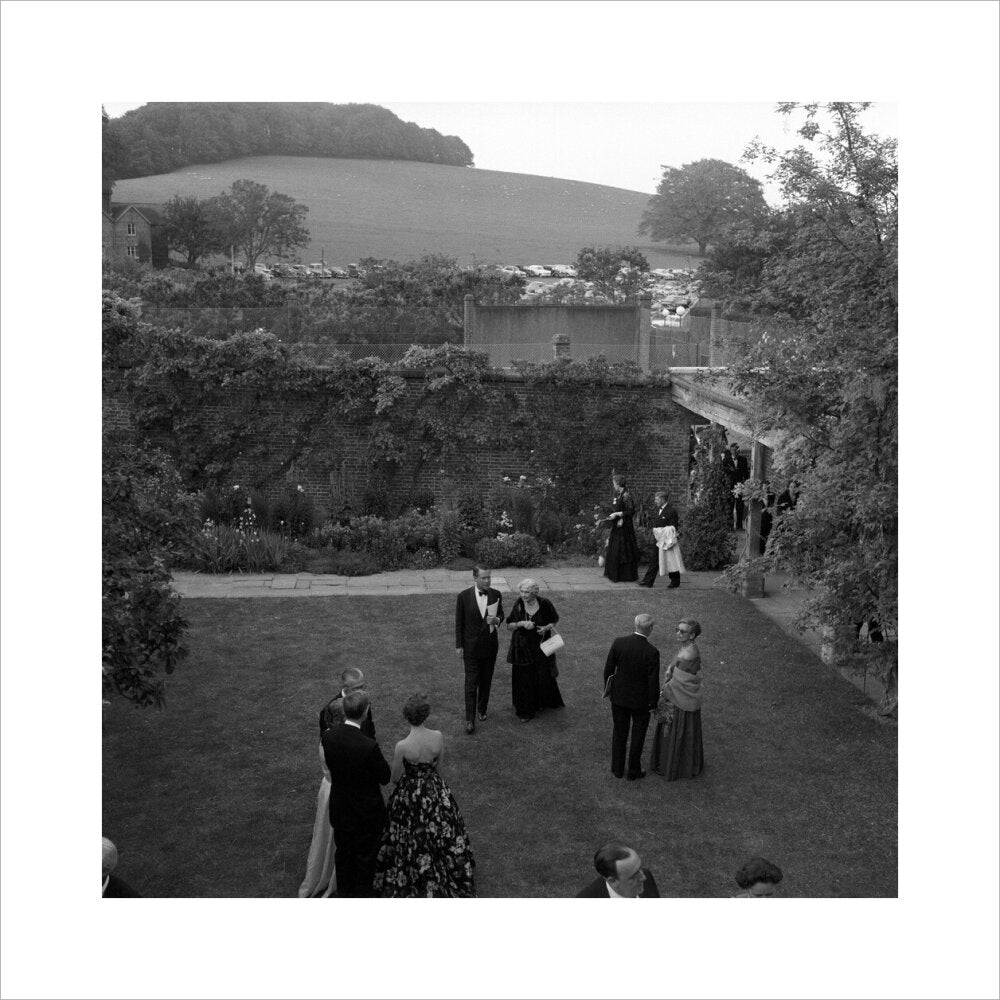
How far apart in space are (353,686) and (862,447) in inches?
159

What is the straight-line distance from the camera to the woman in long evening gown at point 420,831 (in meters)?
6.07

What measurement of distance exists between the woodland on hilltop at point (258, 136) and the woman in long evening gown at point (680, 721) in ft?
199

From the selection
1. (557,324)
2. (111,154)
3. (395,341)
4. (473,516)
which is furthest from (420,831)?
(111,154)

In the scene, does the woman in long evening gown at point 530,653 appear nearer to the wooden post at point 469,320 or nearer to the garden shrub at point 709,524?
the garden shrub at point 709,524

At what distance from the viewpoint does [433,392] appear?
707 inches

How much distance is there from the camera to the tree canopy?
218 feet

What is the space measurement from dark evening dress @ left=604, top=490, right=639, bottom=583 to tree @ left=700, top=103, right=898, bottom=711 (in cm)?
540

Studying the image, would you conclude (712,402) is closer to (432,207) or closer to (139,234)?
(139,234)

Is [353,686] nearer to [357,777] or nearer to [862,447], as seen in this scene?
[357,777]

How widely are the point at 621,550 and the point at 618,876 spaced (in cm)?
944

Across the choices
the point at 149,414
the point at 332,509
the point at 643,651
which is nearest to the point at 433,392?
the point at 332,509

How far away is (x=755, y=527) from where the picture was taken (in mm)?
13375

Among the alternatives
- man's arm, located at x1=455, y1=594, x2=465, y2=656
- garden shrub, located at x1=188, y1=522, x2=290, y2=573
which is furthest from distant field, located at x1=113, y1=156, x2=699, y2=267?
man's arm, located at x1=455, y1=594, x2=465, y2=656

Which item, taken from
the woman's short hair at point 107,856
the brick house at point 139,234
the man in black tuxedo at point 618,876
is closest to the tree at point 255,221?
the brick house at point 139,234
